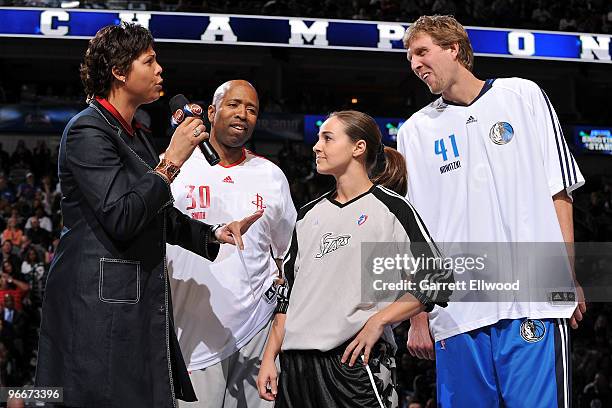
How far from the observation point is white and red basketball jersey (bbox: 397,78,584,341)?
2467 mm

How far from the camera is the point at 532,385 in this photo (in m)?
2.32

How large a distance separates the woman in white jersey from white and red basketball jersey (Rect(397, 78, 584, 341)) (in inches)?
6.4

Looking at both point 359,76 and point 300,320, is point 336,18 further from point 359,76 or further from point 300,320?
point 300,320

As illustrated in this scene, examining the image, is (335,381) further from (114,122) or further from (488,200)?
(114,122)

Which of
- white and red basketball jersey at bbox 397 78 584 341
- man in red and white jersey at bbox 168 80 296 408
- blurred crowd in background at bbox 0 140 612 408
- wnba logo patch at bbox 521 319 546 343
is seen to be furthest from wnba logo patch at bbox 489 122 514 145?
blurred crowd in background at bbox 0 140 612 408

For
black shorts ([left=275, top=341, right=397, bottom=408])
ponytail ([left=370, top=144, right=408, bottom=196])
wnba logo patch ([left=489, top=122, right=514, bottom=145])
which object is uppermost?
wnba logo patch ([left=489, top=122, right=514, bottom=145])

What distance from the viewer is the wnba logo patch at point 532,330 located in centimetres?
236

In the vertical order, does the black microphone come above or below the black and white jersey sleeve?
above

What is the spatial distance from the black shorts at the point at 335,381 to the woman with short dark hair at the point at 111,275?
35cm

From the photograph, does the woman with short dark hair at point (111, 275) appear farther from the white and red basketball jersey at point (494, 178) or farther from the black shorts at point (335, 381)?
→ the white and red basketball jersey at point (494, 178)

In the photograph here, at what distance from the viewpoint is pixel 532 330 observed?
2377 mm

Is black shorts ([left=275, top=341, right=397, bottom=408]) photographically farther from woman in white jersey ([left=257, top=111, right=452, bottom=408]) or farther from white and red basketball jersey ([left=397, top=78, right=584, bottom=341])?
white and red basketball jersey ([left=397, top=78, right=584, bottom=341])

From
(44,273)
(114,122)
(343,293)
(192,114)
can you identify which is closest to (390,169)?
(343,293)

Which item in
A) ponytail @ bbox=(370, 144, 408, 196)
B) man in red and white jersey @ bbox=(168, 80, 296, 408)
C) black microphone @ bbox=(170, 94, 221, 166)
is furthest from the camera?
man in red and white jersey @ bbox=(168, 80, 296, 408)
